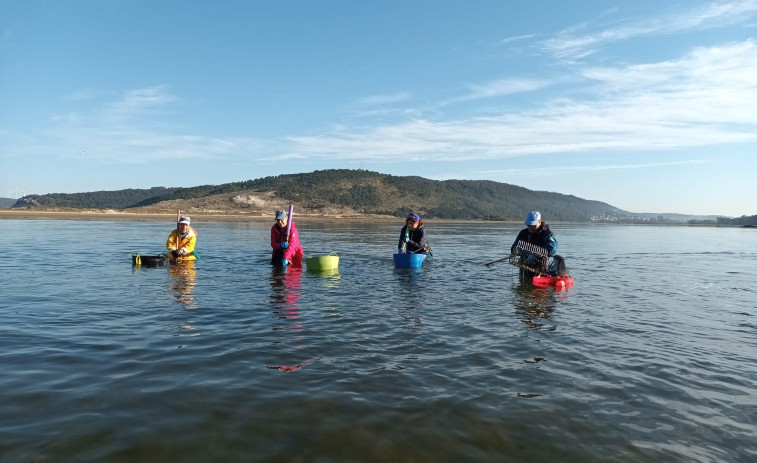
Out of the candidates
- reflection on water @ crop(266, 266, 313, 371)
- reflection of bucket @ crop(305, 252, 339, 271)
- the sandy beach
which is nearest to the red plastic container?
reflection of bucket @ crop(305, 252, 339, 271)

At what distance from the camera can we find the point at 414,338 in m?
8.80

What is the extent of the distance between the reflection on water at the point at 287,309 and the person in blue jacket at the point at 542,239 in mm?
7578

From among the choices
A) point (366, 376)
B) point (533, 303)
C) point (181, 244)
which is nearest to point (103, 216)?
point (181, 244)

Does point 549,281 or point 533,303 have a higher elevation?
point 549,281

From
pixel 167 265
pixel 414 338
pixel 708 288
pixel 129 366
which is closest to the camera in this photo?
pixel 129 366

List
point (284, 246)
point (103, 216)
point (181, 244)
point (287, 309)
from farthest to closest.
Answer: point (103, 216)
point (181, 244)
point (284, 246)
point (287, 309)

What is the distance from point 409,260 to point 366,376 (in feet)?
42.5

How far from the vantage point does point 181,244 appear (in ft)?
61.6

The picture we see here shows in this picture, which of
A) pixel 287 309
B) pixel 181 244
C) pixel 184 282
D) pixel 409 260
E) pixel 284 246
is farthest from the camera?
pixel 409 260

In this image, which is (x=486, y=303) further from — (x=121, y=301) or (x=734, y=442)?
(x=121, y=301)

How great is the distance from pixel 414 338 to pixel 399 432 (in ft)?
12.3

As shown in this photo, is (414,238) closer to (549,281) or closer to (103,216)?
(549,281)

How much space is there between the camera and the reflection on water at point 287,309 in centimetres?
805

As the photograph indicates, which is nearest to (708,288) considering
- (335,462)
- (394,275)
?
(394,275)
